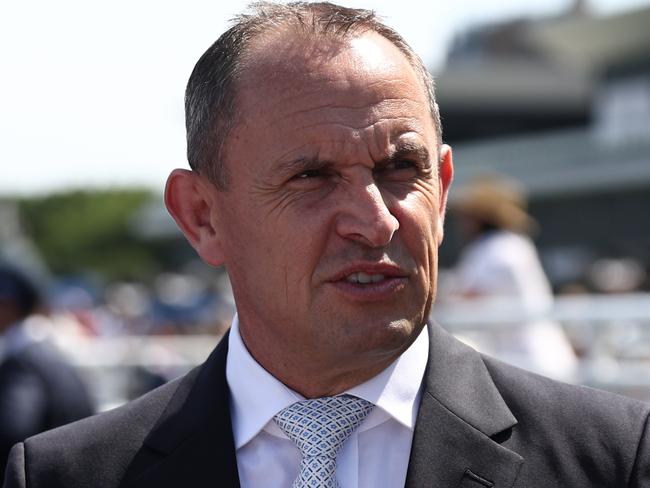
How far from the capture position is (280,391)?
2.53 meters

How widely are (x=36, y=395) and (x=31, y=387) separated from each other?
2.5 inches

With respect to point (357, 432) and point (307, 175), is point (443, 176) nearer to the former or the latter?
point (307, 175)

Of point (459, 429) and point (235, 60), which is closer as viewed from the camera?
point (459, 429)

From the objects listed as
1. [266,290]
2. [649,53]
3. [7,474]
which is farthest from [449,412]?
[649,53]

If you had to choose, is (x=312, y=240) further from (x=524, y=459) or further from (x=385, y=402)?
(x=524, y=459)

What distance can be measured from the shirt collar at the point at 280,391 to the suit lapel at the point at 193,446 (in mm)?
36

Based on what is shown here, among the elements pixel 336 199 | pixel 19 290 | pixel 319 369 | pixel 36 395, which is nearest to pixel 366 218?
pixel 336 199

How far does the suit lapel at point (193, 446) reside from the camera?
2.48 metres

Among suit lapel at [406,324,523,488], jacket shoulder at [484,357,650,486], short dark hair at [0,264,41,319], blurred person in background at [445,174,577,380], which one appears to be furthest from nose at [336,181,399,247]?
short dark hair at [0,264,41,319]

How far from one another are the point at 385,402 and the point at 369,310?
24 cm

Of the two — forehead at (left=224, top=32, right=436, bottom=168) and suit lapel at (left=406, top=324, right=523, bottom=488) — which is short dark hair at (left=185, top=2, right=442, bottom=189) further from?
suit lapel at (left=406, top=324, right=523, bottom=488)

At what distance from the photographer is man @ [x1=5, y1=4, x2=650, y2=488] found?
92.8 inches

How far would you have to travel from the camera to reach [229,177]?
2572mm

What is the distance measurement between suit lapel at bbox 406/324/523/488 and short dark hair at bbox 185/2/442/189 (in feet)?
1.80
